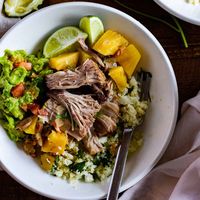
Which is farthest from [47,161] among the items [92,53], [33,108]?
[92,53]

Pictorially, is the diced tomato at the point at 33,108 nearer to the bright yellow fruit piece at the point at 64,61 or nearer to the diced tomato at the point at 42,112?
the diced tomato at the point at 42,112

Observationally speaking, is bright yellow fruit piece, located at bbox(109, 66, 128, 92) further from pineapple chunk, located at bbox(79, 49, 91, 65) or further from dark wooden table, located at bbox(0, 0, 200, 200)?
dark wooden table, located at bbox(0, 0, 200, 200)

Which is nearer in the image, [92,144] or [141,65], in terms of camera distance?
[92,144]

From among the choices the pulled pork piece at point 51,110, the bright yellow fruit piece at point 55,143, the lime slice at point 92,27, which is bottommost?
the bright yellow fruit piece at point 55,143

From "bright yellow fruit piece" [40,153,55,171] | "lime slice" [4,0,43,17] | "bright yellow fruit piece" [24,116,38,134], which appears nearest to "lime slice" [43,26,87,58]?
"lime slice" [4,0,43,17]

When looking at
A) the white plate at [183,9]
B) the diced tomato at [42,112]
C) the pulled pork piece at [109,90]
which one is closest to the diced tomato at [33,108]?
the diced tomato at [42,112]

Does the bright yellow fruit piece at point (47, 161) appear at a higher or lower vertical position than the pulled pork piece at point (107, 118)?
lower

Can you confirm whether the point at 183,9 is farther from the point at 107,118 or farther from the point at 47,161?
the point at 47,161
